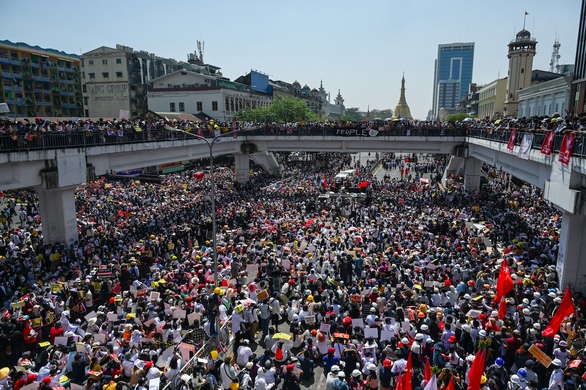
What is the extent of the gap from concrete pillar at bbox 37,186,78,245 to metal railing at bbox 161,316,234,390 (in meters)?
13.0

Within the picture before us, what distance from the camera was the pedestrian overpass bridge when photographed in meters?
15.2

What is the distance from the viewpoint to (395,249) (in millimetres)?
18125

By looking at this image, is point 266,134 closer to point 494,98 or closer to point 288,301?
point 288,301

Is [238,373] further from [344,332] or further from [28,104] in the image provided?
[28,104]

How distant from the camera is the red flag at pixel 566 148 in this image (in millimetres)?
13742

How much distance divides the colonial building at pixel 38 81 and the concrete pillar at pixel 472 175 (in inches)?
2221

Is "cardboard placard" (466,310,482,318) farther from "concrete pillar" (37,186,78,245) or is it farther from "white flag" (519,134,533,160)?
"concrete pillar" (37,186,78,245)

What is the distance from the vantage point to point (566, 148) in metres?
14.1

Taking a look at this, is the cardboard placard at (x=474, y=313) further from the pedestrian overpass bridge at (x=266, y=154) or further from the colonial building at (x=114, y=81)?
the colonial building at (x=114, y=81)

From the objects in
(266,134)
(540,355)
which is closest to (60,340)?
(540,355)

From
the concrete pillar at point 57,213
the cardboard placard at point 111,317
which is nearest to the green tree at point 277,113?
the concrete pillar at point 57,213

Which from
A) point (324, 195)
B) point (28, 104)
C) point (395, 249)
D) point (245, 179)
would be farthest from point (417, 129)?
point (28, 104)

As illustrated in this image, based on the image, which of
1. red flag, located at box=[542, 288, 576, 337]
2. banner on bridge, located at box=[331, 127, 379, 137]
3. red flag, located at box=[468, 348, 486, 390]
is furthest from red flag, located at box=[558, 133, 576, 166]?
banner on bridge, located at box=[331, 127, 379, 137]

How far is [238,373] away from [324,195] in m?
Answer: 23.1
